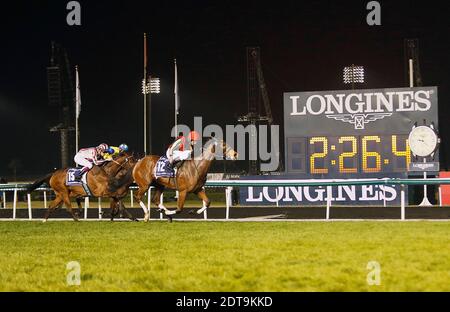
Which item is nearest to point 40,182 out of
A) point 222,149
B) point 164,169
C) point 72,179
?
point 72,179

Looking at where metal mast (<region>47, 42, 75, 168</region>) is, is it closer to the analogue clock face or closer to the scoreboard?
→ the scoreboard

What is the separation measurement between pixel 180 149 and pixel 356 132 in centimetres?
702

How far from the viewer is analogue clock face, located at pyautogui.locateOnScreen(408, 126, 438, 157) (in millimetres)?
17594

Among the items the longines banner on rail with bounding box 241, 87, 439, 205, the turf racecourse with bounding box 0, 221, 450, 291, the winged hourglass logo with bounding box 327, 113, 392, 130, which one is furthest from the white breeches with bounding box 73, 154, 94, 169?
the winged hourglass logo with bounding box 327, 113, 392, 130

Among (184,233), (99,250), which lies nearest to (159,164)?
(184,233)

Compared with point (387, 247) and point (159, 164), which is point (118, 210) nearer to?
point (159, 164)

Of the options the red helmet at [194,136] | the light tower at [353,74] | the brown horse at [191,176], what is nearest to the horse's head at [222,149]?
the brown horse at [191,176]

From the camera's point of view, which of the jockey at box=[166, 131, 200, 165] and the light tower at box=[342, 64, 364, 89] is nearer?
the jockey at box=[166, 131, 200, 165]

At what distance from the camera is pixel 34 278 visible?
5.39 metres

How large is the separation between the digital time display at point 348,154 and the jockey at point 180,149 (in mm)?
6268

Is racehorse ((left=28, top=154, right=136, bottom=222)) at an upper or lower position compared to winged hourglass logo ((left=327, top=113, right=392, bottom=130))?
lower

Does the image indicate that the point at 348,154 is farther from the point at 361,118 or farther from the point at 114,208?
the point at 114,208

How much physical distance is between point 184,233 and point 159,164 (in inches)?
140

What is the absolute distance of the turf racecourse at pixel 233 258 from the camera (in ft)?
16.1
